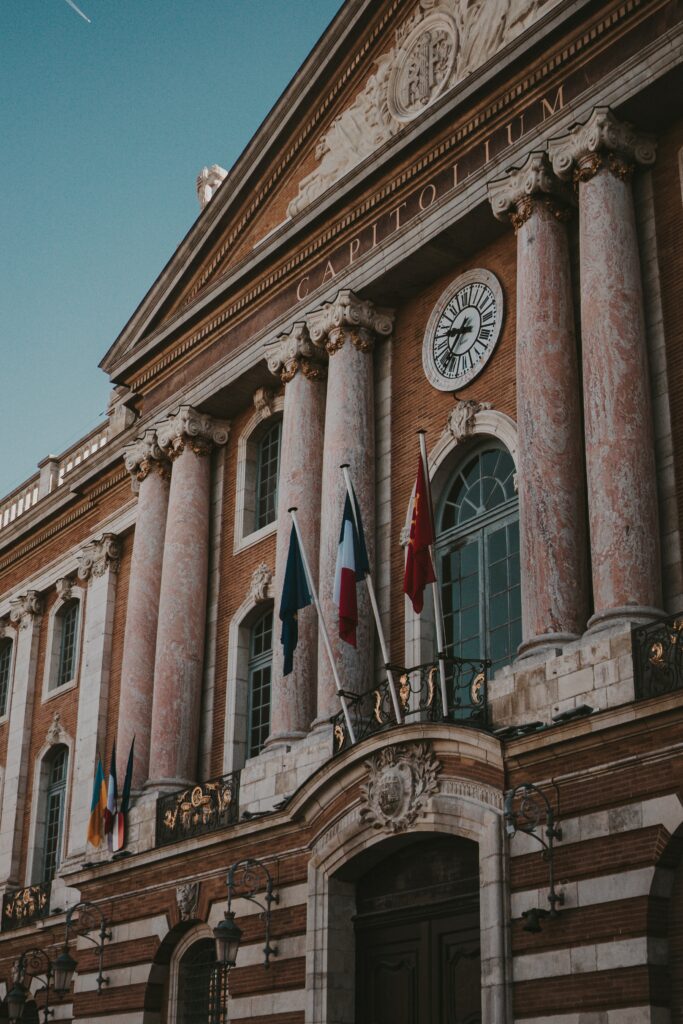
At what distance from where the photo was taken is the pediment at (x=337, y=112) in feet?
73.7

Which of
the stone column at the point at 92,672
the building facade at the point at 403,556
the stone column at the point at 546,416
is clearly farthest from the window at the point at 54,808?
the stone column at the point at 546,416

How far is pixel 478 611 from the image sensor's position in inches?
795

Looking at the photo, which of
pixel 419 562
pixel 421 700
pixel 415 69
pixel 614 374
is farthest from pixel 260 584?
pixel 415 69

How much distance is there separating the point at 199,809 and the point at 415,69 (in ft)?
38.7

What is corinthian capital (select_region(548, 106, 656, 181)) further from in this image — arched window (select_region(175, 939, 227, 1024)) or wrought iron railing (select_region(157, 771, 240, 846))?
arched window (select_region(175, 939, 227, 1024))

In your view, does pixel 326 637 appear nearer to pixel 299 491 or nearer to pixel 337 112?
pixel 299 491

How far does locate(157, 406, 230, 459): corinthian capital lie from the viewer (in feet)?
86.3

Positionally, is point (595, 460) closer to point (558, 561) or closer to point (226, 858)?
point (558, 561)

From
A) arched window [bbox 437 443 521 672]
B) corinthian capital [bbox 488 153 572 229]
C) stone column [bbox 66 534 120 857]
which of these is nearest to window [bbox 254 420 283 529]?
arched window [bbox 437 443 521 672]

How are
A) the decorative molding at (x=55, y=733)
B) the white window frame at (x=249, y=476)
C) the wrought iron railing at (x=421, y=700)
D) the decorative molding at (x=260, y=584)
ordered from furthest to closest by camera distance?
the decorative molding at (x=55, y=733) → the white window frame at (x=249, y=476) → the decorative molding at (x=260, y=584) → the wrought iron railing at (x=421, y=700)

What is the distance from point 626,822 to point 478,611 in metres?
5.25

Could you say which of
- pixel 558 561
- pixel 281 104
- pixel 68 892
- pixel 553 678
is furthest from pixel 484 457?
pixel 68 892

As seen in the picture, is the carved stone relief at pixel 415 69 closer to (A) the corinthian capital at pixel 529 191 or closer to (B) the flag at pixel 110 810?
(A) the corinthian capital at pixel 529 191

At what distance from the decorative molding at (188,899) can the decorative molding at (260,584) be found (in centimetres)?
458
